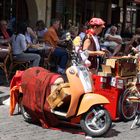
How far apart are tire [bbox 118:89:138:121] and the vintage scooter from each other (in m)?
0.93

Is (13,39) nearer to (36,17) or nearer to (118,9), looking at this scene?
(36,17)

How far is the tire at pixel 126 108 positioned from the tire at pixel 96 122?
0.97 m

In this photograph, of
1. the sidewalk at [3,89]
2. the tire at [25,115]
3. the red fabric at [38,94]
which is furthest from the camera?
the sidewalk at [3,89]

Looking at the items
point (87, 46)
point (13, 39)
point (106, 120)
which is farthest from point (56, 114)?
point (13, 39)

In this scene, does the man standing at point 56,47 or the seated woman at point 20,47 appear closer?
the seated woman at point 20,47

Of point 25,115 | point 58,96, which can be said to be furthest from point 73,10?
point 58,96

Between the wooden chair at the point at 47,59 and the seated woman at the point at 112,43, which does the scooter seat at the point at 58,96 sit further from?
the seated woman at the point at 112,43


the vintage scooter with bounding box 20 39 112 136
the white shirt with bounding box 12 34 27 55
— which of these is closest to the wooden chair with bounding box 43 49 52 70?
the white shirt with bounding box 12 34 27 55

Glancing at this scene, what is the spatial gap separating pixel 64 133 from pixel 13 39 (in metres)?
4.66

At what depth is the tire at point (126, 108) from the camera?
7793 millimetres

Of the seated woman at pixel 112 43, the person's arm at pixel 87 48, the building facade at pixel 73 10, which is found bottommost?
the seated woman at pixel 112 43

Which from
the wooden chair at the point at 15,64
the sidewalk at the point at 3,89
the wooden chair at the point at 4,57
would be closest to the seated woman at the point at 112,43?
the wooden chair at the point at 15,64

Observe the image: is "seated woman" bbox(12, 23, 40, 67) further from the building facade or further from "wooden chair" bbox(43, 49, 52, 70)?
the building facade

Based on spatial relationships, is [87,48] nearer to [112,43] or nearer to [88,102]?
[88,102]
